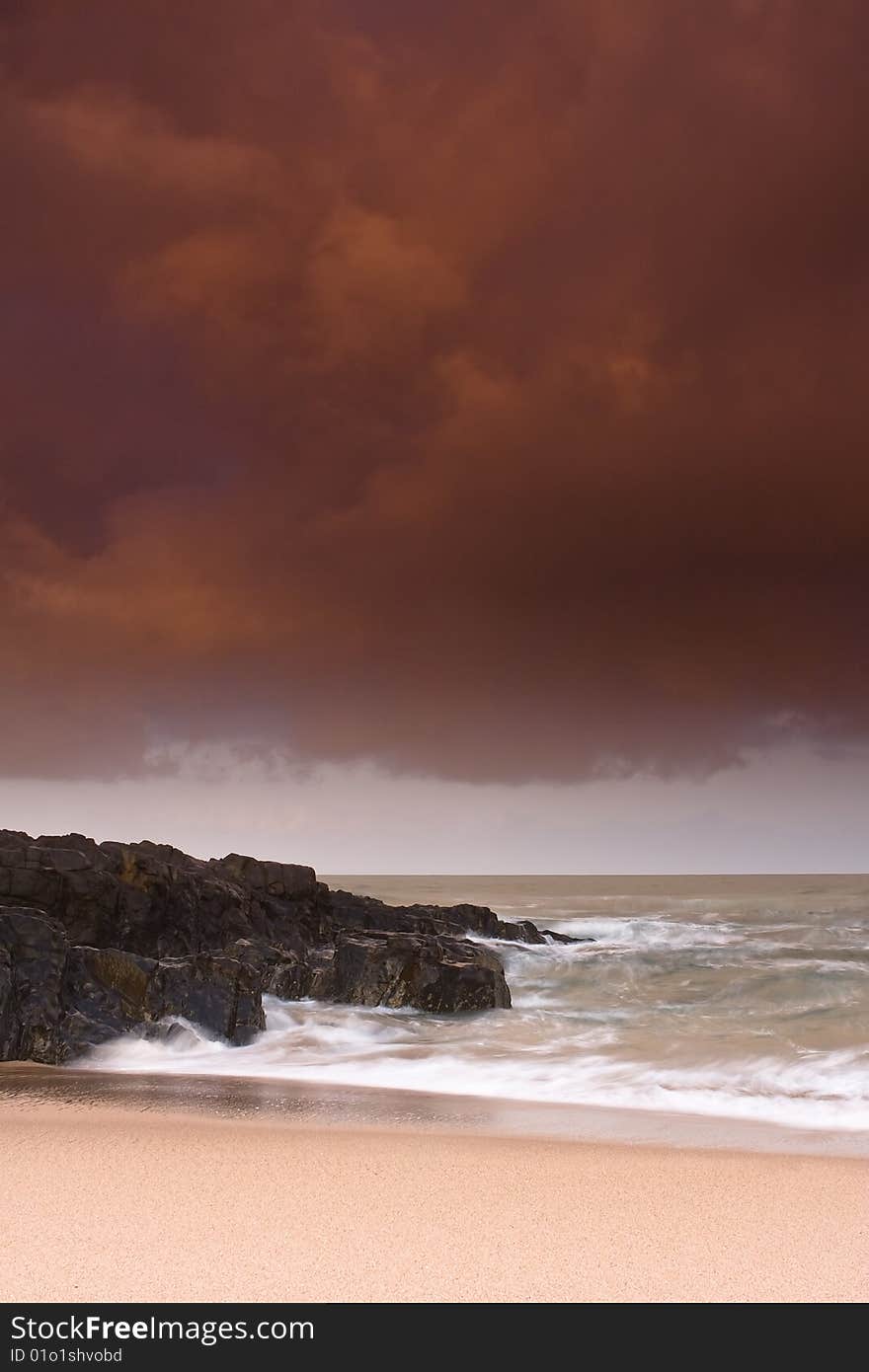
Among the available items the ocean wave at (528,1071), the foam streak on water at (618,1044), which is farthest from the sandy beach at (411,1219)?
the foam streak on water at (618,1044)

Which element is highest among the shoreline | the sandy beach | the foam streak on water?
the sandy beach

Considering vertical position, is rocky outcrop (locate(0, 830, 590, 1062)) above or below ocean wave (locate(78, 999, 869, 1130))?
above

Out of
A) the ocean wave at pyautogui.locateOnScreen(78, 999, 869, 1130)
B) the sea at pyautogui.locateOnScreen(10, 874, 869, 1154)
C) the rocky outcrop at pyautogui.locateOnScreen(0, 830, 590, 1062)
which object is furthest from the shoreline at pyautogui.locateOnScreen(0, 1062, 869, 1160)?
the rocky outcrop at pyautogui.locateOnScreen(0, 830, 590, 1062)

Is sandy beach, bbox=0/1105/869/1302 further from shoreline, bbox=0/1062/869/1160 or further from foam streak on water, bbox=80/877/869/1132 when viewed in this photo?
foam streak on water, bbox=80/877/869/1132

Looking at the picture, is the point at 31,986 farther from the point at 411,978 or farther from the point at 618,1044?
the point at 618,1044

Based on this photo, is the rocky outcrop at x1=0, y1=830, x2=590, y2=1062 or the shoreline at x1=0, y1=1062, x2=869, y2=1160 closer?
the shoreline at x1=0, y1=1062, x2=869, y2=1160

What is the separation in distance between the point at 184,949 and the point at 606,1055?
876 centimetres

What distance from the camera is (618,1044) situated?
1189 centimetres

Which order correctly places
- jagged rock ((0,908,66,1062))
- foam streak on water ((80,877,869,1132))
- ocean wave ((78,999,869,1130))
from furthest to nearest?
jagged rock ((0,908,66,1062)) → foam streak on water ((80,877,869,1132)) → ocean wave ((78,999,869,1130))

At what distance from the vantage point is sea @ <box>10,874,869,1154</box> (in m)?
7.70

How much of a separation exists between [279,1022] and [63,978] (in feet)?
11.0

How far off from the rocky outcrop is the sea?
1.65 ft
